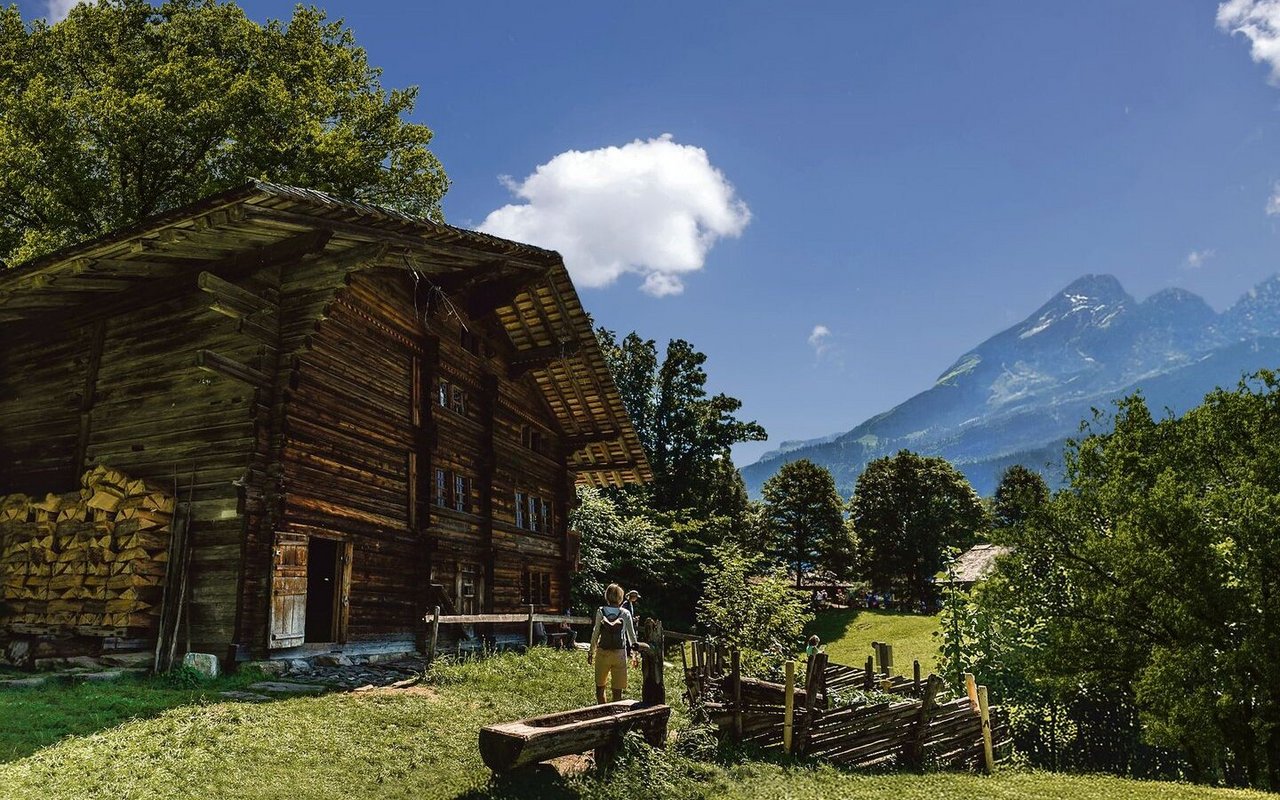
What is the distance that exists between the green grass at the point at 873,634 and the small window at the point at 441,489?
75.5 feet

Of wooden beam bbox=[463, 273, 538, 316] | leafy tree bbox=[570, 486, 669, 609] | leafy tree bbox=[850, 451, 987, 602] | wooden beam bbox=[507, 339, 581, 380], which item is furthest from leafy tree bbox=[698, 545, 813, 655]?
leafy tree bbox=[850, 451, 987, 602]

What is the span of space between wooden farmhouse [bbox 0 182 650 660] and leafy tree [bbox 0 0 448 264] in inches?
392

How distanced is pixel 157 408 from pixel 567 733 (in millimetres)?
11040

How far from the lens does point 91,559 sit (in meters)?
13.4

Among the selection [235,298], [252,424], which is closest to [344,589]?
[252,424]

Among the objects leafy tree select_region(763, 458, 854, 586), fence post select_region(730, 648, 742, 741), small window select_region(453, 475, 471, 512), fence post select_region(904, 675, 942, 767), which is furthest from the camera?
leafy tree select_region(763, 458, 854, 586)

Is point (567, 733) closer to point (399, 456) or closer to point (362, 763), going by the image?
point (362, 763)

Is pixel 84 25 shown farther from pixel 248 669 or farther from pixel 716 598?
pixel 716 598

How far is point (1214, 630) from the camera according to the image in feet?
46.5

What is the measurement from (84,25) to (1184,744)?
3703 cm

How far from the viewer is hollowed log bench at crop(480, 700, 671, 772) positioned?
25.8 ft

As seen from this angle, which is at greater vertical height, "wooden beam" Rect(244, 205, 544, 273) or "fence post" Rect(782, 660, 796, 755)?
"wooden beam" Rect(244, 205, 544, 273)

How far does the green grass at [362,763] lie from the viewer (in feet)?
26.0

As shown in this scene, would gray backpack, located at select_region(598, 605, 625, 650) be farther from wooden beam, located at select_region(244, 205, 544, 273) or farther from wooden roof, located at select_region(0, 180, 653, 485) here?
wooden beam, located at select_region(244, 205, 544, 273)
